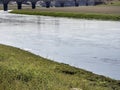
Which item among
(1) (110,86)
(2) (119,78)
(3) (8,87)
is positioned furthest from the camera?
(2) (119,78)

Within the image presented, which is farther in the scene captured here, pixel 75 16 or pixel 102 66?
pixel 75 16

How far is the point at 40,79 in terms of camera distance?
16.1 metres

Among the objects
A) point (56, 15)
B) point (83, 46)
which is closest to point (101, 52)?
point (83, 46)

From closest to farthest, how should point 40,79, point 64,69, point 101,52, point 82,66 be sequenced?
point 40,79 < point 64,69 < point 82,66 < point 101,52

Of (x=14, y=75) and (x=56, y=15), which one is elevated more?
(x=14, y=75)

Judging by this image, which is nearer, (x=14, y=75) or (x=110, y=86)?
(x=14, y=75)

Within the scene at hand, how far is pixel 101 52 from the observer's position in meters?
37.5

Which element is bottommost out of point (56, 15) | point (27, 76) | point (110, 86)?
point (56, 15)

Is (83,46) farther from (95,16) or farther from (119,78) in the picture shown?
(95,16)

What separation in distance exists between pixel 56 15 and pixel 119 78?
101269 mm

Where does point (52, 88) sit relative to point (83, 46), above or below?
above

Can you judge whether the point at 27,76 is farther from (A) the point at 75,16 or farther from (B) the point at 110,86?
(A) the point at 75,16

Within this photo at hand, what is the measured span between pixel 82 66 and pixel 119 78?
522 cm

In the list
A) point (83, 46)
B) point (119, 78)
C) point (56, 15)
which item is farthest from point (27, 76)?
point (56, 15)
